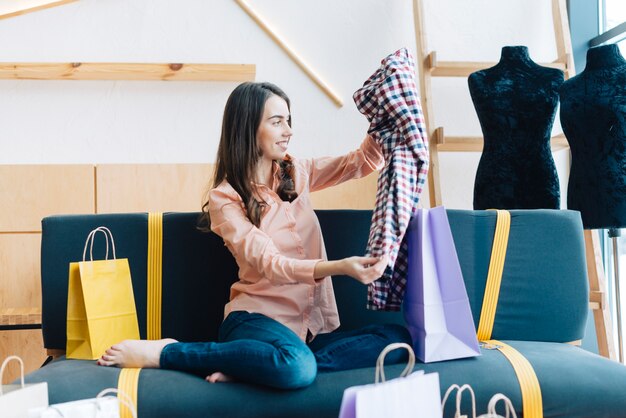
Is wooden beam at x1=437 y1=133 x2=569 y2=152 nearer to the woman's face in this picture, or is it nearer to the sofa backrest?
the sofa backrest

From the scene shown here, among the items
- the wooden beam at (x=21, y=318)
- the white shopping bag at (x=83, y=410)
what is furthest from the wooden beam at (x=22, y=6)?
the white shopping bag at (x=83, y=410)

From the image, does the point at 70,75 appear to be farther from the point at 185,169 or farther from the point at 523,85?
the point at 523,85

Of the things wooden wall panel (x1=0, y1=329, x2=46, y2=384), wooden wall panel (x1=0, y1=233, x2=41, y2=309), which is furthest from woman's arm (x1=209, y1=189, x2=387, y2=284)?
wooden wall panel (x1=0, y1=329, x2=46, y2=384)

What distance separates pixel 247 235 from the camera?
1713 millimetres

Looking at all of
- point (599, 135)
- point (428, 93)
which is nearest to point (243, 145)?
point (599, 135)

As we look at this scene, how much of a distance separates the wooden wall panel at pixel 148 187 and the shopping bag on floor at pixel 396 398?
5.56 feet

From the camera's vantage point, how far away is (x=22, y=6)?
291 cm

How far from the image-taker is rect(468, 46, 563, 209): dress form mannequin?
7.45ft

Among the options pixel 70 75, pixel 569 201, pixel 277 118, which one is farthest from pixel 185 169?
pixel 569 201

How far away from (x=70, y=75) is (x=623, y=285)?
2.57m

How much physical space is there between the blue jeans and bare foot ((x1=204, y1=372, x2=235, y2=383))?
0.01 m

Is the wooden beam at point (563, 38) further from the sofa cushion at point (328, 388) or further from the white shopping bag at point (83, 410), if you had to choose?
the white shopping bag at point (83, 410)

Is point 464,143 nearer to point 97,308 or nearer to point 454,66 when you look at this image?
point 454,66

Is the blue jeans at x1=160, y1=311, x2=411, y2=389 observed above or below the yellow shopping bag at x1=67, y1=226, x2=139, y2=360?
below
